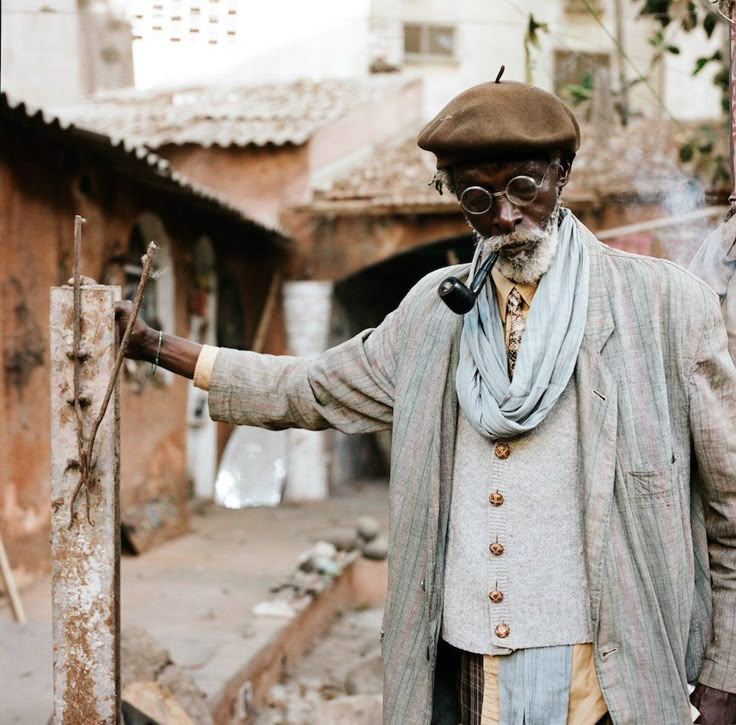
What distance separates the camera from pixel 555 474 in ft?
6.10

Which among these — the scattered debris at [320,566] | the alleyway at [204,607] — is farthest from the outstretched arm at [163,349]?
the scattered debris at [320,566]

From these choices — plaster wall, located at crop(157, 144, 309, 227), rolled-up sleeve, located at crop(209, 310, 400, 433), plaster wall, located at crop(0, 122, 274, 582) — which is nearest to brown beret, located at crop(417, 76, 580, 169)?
rolled-up sleeve, located at crop(209, 310, 400, 433)

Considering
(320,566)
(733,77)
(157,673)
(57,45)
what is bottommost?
(320,566)

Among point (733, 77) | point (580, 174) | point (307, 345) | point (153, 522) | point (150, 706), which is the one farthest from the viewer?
point (307, 345)

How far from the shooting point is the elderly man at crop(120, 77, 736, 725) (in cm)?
180

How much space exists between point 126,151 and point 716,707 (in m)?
5.36

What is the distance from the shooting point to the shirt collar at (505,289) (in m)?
1.97

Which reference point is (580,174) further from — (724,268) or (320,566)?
(724,268)

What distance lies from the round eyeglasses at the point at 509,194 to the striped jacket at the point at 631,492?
205 mm

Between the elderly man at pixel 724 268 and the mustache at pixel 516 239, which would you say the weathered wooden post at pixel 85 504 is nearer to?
the mustache at pixel 516 239

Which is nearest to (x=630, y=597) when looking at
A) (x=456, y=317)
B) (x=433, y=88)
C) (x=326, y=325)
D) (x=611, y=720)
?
(x=611, y=720)

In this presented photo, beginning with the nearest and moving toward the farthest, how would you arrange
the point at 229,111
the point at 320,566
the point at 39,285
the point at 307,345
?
the point at 39,285
the point at 320,566
the point at 307,345
the point at 229,111

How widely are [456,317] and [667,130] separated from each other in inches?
477

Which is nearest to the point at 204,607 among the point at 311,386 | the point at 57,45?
the point at 311,386
